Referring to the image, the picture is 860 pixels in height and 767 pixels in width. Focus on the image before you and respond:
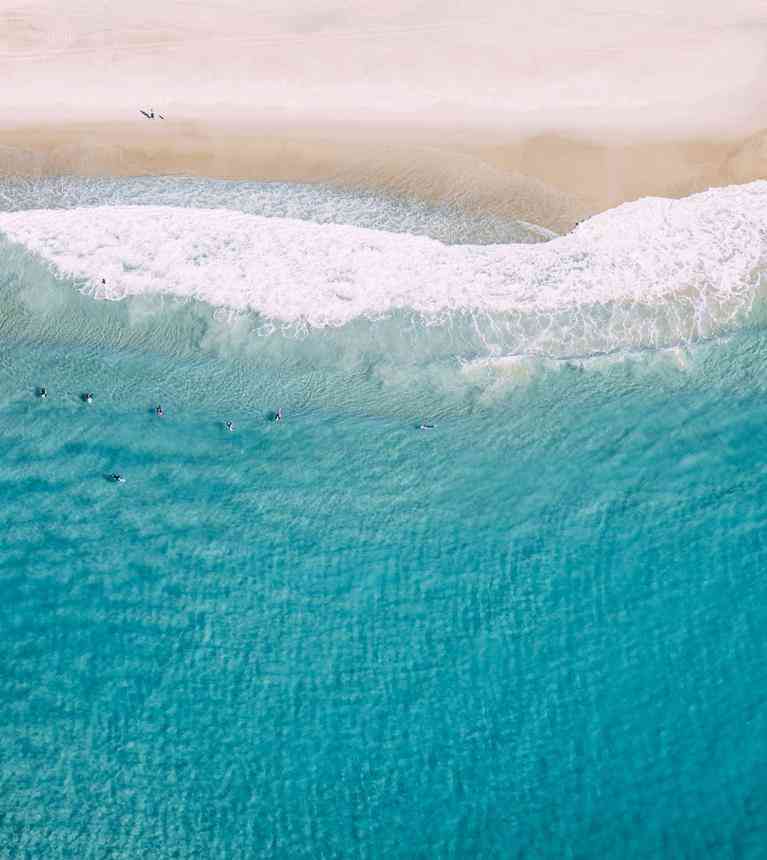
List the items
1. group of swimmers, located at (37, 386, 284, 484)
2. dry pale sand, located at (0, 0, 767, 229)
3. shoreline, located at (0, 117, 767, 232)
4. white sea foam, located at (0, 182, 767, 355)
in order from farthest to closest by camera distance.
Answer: dry pale sand, located at (0, 0, 767, 229) < shoreline, located at (0, 117, 767, 232) < white sea foam, located at (0, 182, 767, 355) < group of swimmers, located at (37, 386, 284, 484)

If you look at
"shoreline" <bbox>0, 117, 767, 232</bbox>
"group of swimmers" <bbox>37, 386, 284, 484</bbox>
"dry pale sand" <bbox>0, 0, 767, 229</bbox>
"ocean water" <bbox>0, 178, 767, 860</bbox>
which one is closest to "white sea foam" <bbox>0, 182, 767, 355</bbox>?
"ocean water" <bbox>0, 178, 767, 860</bbox>

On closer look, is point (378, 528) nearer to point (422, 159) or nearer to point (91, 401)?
point (91, 401)

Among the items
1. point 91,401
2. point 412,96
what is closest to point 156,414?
point 91,401

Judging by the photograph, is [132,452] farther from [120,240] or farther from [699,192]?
[699,192]

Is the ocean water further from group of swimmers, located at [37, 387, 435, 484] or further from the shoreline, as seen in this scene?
the shoreline

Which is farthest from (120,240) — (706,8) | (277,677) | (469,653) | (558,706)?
(706,8)

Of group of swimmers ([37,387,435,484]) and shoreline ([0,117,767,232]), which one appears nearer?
group of swimmers ([37,387,435,484])
